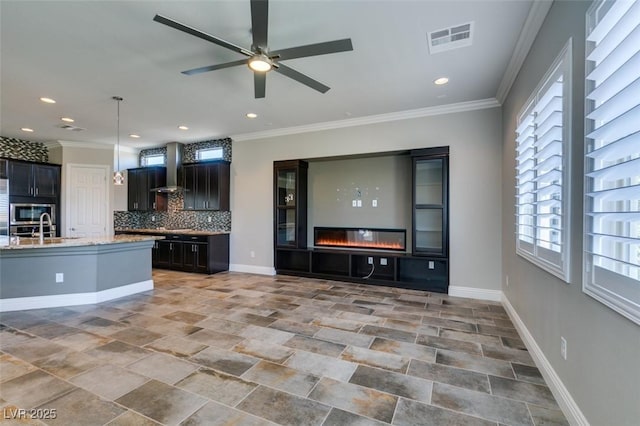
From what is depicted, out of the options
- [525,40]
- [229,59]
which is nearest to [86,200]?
[229,59]

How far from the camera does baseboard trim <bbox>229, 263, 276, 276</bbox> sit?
611 cm

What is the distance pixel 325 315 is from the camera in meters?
3.68

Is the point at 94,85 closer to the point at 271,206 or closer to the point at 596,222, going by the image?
the point at 271,206

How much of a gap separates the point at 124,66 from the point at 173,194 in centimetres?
455

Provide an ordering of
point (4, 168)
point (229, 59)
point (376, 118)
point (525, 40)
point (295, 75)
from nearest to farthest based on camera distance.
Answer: point (525, 40), point (295, 75), point (229, 59), point (376, 118), point (4, 168)

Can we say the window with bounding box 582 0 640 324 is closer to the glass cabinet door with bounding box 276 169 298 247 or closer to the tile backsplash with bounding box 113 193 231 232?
the glass cabinet door with bounding box 276 169 298 247

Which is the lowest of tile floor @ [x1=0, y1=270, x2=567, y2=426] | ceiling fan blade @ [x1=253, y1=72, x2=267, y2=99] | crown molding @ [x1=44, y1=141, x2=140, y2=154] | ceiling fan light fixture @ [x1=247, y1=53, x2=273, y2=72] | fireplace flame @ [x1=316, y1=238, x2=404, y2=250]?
tile floor @ [x1=0, y1=270, x2=567, y2=426]

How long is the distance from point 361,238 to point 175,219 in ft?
15.9

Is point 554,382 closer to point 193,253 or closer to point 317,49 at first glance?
point 317,49

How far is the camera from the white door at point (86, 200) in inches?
273

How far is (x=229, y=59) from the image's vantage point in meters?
3.24

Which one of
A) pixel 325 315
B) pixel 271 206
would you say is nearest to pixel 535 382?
pixel 325 315

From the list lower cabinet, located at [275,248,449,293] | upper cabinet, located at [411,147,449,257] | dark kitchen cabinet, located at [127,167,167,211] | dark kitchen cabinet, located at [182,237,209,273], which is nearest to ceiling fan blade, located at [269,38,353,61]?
upper cabinet, located at [411,147,449,257]

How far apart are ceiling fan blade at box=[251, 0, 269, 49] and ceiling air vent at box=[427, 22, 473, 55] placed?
1552 millimetres
